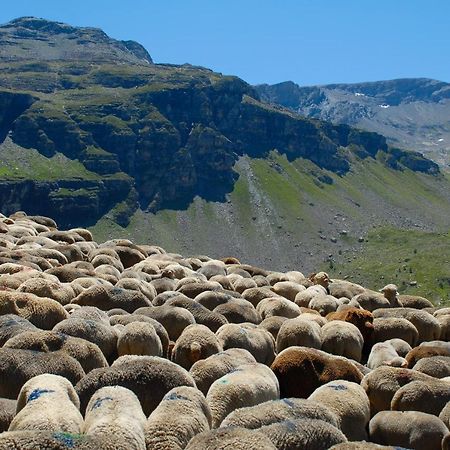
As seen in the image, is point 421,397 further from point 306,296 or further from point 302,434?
point 306,296

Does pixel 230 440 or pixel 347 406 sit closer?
pixel 230 440

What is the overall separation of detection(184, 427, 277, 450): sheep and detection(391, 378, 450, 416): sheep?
6553 millimetres

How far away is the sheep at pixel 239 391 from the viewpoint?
1297cm

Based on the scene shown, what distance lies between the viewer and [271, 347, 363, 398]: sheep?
53.6ft

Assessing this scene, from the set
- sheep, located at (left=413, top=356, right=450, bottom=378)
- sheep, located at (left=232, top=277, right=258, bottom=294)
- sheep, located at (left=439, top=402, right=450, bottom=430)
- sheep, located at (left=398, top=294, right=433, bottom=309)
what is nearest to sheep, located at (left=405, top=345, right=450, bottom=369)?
sheep, located at (left=413, top=356, right=450, bottom=378)

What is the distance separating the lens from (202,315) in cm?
2094

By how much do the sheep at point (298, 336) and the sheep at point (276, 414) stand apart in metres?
6.43

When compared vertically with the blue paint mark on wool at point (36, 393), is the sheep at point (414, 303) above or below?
below

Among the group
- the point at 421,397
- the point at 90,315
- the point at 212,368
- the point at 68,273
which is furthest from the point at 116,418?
the point at 68,273

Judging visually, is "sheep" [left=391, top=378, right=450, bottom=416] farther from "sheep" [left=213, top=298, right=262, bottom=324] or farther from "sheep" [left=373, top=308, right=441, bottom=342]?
"sheep" [left=373, top=308, right=441, bottom=342]

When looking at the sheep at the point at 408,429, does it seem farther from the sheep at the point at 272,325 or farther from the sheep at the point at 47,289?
the sheep at the point at 47,289

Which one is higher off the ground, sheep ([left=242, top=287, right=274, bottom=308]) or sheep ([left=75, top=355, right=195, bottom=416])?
sheep ([left=75, top=355, right=195, bottom=416])

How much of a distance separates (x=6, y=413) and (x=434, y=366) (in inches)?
436

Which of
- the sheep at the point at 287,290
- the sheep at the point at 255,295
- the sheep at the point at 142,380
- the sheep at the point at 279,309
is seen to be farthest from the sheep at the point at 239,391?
the sheep at the point at 287,290
